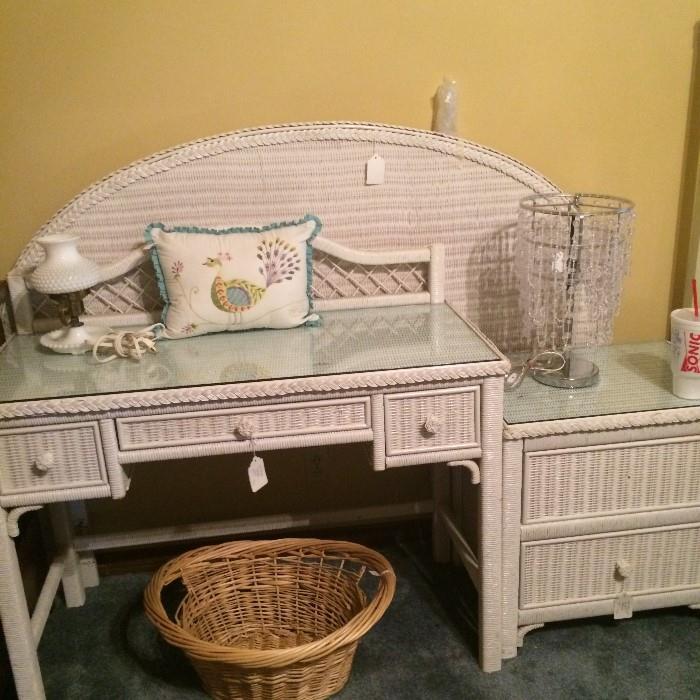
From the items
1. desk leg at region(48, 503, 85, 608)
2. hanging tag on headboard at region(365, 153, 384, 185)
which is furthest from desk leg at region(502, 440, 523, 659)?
desk leg at region(48, 503, 85, 608)

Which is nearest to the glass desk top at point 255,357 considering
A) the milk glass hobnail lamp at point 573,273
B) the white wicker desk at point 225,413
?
the white wicker desk at point 225,413

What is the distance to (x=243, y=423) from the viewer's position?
1.49m

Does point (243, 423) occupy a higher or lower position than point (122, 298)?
lower

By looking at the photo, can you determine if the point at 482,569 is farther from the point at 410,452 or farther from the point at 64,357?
the point at 64,357

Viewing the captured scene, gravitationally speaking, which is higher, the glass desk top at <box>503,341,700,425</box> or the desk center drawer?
the desk center drawer

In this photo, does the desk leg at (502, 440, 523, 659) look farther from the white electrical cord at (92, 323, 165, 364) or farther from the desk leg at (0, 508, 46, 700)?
the desk leg at (0, 508, 46, 700)

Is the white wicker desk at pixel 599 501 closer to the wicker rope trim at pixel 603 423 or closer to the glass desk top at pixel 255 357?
the wicker rope trim at pixel 603 423

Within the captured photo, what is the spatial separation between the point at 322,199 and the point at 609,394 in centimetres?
82

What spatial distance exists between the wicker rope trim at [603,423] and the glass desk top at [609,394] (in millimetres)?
13

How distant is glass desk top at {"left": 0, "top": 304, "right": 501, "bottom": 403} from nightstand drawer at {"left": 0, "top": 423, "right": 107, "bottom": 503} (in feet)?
Result: 0.24

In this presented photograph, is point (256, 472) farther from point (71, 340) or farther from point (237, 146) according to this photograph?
point (237, 146)

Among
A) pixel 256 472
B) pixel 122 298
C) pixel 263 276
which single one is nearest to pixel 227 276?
pixel 263 276

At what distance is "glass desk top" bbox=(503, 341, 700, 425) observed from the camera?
1.65m

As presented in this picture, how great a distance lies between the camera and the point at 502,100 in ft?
6.40
